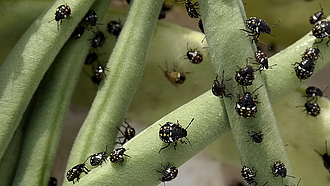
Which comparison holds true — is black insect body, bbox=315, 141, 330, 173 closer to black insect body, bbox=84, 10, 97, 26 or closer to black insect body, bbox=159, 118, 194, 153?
black insect body, bbox=159, 118, 194, 153

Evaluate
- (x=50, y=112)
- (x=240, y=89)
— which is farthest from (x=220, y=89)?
(x=50, y=112)

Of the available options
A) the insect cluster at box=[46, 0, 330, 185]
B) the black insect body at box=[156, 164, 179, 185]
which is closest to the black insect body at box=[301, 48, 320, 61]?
the insect cluster at box=[46, 0, 330, 185]

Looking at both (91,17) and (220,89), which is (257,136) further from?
(91,17)

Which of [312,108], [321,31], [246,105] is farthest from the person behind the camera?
[312,108]

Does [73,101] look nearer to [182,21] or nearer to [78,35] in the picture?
[78,35]

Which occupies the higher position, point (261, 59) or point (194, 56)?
point (194, 56)

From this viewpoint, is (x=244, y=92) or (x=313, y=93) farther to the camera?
(x=313, y=93)

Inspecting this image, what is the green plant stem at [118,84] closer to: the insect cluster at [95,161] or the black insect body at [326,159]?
the insect cluster at [95,161]

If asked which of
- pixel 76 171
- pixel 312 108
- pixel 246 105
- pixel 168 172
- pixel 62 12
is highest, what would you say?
pixel 312 108
